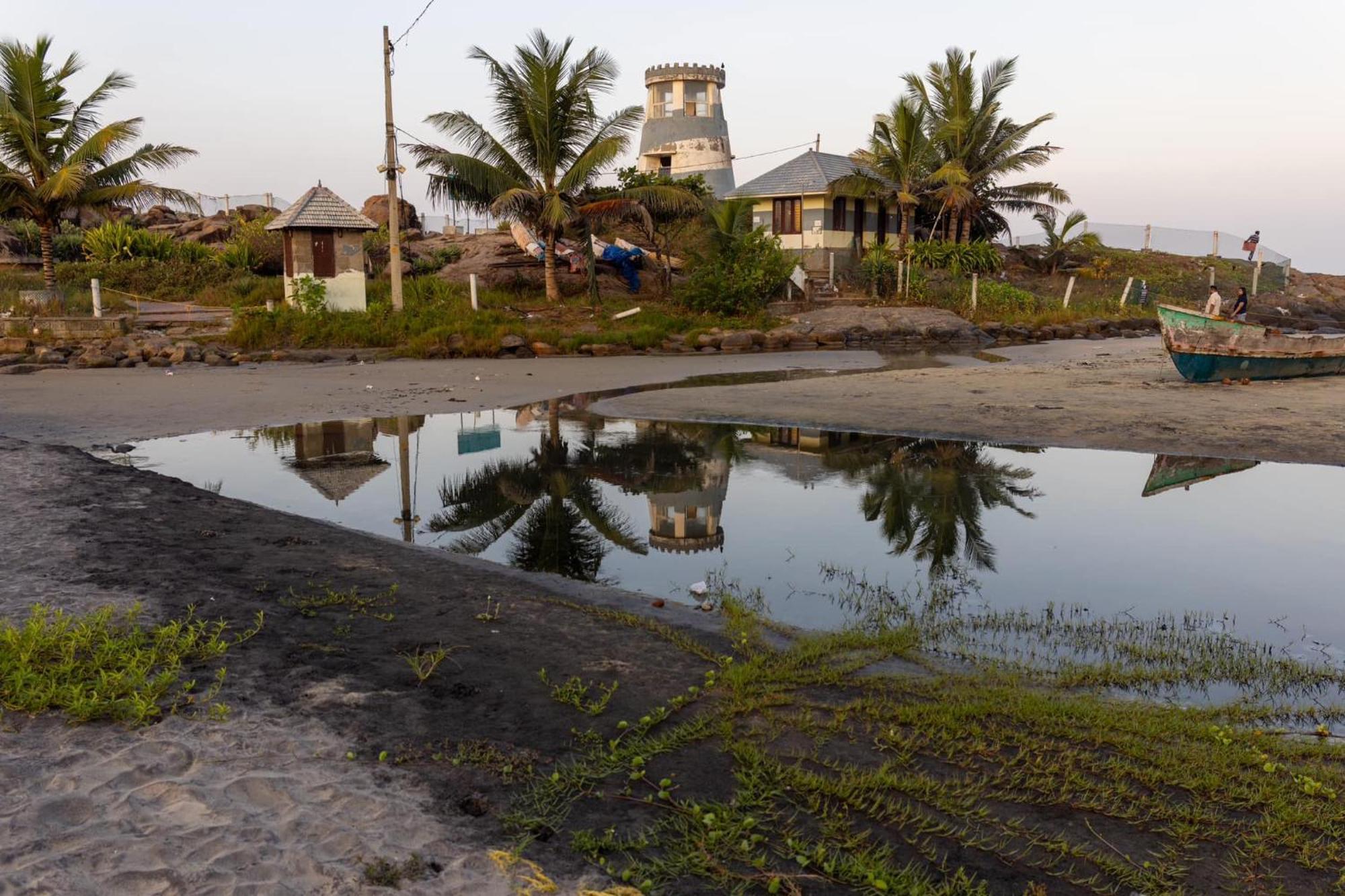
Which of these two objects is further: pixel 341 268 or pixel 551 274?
pixel 551 274

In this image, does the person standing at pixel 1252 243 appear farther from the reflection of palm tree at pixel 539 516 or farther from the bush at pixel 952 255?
the reflection of palm tree at pixel 539 516

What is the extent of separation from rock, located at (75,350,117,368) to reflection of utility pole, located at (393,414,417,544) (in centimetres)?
959

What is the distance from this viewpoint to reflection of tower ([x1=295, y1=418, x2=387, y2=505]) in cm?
1070

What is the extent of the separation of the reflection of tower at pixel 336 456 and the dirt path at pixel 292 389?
0.71 m

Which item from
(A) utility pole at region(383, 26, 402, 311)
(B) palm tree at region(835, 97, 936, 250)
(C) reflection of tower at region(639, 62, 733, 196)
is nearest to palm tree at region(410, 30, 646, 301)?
(A) utility pole at region(383, 26, 402, 311)

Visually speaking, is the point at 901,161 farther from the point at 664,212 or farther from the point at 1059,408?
the point at 1059,408

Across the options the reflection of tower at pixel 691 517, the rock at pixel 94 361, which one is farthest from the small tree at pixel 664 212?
the reflection of tower at pixel 691 517

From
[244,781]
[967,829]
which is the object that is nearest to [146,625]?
[244,781]

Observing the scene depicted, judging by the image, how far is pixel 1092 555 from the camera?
8.23 m

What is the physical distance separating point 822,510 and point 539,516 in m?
2.70

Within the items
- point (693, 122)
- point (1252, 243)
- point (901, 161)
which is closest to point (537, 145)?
point (901, 161)

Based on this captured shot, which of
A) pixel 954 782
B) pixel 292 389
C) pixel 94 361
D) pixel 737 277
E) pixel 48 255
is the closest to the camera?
pixel 954 782

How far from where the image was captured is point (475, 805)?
3748 mm

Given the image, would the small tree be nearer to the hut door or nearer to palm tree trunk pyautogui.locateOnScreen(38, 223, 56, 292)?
the hut door
